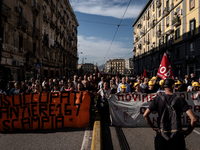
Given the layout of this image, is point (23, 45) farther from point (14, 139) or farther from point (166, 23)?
point (166, 23)

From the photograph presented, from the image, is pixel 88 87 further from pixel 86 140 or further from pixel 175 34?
pixel 175 34

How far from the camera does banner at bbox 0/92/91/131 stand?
5.02 metres

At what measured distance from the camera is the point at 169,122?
2.30m

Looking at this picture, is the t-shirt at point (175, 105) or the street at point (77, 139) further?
the street at point (77, 139)

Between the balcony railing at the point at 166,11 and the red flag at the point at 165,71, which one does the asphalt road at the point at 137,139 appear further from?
the balcony railing at the point at 166,11

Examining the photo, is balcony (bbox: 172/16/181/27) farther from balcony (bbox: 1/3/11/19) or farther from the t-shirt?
the t-shirt

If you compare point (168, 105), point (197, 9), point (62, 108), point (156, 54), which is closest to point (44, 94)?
point (62, 108)

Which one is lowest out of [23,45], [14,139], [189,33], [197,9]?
[14,139]

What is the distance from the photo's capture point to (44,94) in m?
5.25

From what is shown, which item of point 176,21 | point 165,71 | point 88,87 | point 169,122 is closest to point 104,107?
point 88,87

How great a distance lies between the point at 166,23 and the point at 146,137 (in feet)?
90.7

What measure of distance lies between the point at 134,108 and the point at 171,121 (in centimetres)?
322

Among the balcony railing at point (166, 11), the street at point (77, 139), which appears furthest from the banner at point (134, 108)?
the balcony railing at point (166, 11)

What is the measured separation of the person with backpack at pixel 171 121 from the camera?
2231 mm
